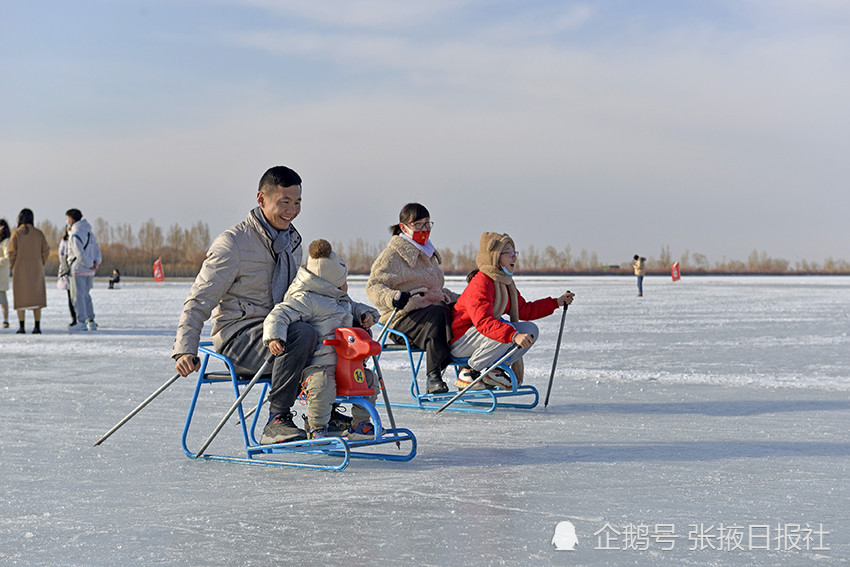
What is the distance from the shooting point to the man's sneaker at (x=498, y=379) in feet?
21.0

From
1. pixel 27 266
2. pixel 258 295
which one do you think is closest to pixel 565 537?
pixel 258 295

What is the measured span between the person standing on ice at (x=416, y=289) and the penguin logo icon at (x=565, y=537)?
332cm

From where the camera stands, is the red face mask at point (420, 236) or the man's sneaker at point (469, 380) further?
the red face mask at point (420, 236)

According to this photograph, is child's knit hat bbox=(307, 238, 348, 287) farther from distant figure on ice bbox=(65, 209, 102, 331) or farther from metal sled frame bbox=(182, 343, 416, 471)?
distant figure on ice bbox=(65, 209, 102, 331)

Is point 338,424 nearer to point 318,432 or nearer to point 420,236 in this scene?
point 318,432

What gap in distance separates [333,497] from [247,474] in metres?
0.65

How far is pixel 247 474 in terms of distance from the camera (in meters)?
A: 4.23

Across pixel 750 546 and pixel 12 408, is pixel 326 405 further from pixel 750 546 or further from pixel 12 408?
pixel 12 408

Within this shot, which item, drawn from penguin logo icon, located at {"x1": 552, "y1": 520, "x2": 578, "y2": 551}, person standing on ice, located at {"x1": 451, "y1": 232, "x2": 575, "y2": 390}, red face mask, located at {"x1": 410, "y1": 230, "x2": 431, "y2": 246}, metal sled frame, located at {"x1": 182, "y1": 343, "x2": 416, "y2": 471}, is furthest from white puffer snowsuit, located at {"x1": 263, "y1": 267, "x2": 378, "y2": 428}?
red face mask, located at {"x1": 410, "y1": 230, "x2": 431, "y2": 246}

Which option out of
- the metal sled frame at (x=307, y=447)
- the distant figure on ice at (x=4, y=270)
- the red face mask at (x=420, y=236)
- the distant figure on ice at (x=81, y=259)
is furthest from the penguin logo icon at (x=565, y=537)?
the distant figure on ice at (x=4, y=270)

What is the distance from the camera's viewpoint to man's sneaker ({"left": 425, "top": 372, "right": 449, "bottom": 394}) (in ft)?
21.5

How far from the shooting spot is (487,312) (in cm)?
628

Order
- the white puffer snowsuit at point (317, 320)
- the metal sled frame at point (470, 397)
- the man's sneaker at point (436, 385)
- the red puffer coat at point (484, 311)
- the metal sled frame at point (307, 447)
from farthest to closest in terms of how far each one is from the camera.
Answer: the man's sneaker at point (436, 385) < the metal sled frame at point (470, 397) < the red puffer coat at point (484, 311) < the white puffer snowsuit at point (317, 320) < the metal sled frame at point (307, 447)

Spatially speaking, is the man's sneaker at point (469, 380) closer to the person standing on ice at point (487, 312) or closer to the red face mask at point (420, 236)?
the person standing on ice at point (487, 312)
